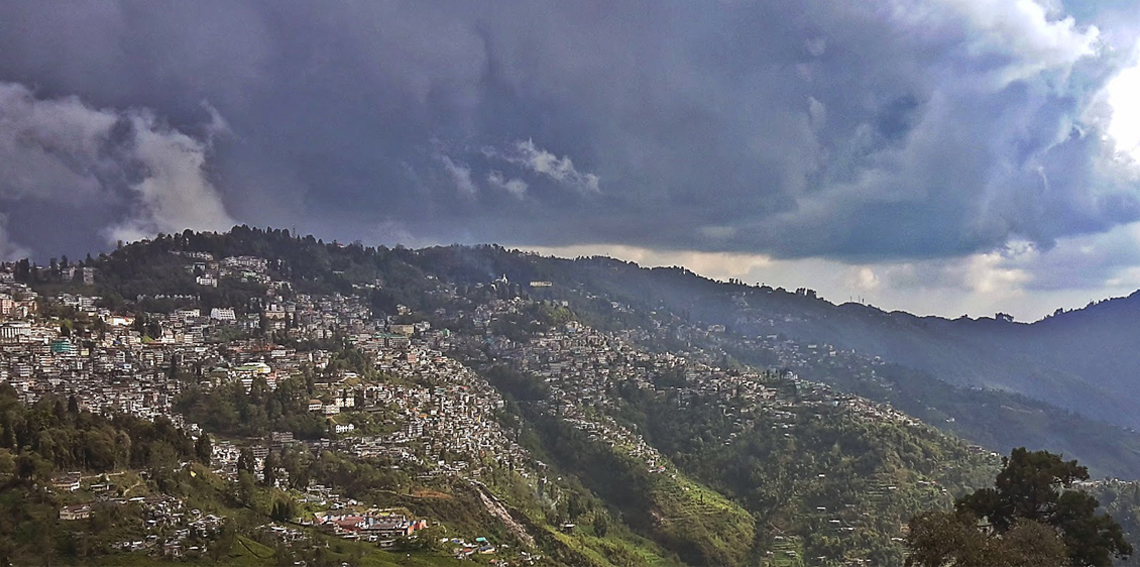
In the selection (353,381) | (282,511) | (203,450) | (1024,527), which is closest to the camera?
(1024,527)

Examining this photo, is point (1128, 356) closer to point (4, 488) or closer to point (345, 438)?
point (345, 438)

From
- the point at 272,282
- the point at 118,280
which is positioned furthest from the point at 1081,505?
the point at 272,282

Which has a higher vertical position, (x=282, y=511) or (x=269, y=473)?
(x=269, y=473)

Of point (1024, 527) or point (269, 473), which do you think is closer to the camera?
point (1024, 527)

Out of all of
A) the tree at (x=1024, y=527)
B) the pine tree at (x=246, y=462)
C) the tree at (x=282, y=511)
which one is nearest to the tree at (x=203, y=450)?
the pine tree at (x=246, y=462)

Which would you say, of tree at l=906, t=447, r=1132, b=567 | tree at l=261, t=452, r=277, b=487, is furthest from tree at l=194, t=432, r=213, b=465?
tree at l=906, t=447, r=1132, b=567

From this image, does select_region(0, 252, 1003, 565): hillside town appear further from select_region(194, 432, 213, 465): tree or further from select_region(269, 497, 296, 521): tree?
select_region(194, 432, 213, 465): tree

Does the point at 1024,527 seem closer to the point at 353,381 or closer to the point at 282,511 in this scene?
the point at 282,511

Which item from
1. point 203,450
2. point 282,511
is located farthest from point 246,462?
point 282,511
